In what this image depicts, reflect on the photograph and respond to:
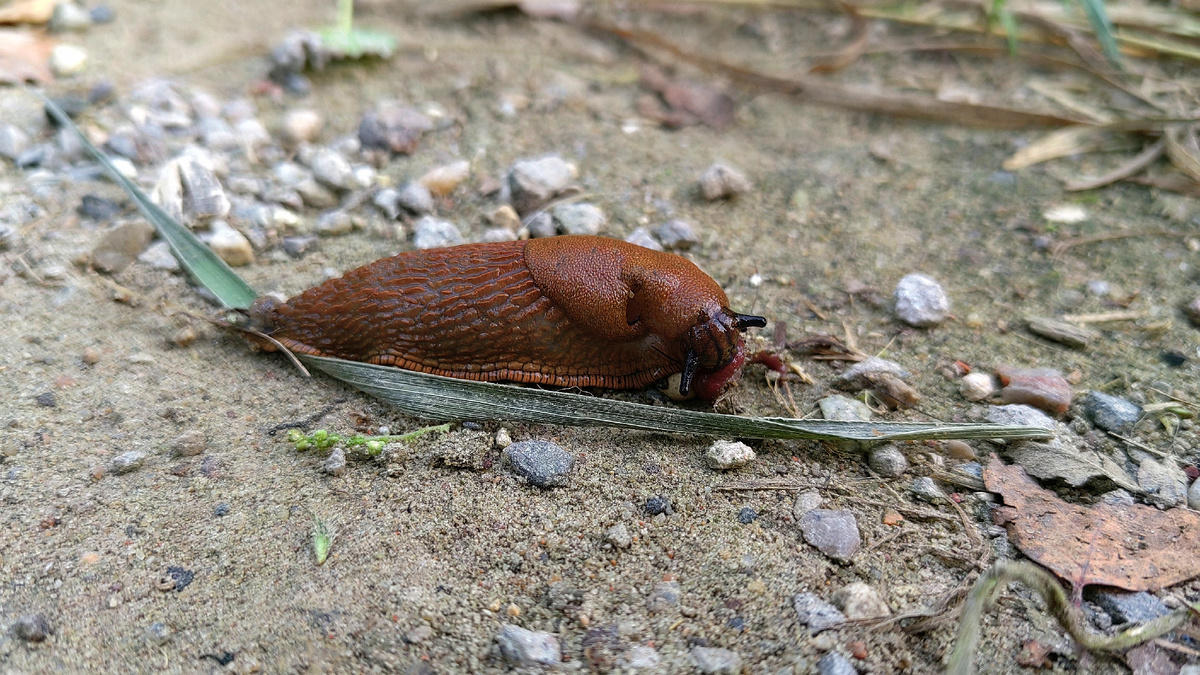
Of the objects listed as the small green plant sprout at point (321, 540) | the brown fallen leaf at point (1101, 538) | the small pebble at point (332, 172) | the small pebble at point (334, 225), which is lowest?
the small green plant sprout at point (321, 540)

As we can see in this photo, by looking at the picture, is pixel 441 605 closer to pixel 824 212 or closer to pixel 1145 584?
pixel 1145 584

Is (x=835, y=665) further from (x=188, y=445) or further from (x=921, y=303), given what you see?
(x=188, y=445)

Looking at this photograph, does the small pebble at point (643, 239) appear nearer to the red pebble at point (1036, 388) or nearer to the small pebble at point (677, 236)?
the small pebble at point (677, 236)

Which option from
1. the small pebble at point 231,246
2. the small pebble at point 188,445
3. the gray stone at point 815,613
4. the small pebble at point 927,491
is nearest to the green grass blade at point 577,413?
the small pebble at point 927,491

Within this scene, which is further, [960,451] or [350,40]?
[350,40]

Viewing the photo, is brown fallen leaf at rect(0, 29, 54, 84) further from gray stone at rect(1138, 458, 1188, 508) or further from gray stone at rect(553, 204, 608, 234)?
gray stone at rect(1138, 458, 1188, 508)

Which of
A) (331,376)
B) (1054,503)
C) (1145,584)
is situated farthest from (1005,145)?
(331,376)

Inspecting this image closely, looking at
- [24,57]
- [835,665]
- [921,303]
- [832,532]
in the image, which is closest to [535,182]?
[921,303]
